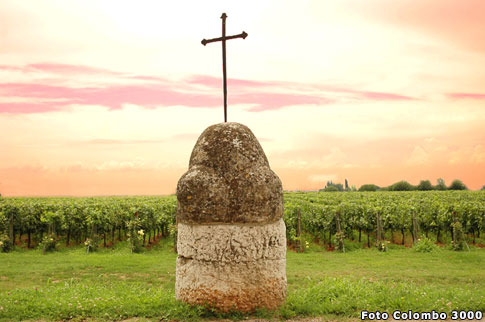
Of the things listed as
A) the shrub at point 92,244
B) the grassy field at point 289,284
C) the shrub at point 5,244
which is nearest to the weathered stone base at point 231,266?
the grassy field at point 289,284

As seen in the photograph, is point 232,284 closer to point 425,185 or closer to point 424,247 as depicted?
point 424,247

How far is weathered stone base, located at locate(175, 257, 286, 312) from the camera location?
291 inches

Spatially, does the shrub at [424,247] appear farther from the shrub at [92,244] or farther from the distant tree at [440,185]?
the distant tree at [440,185]

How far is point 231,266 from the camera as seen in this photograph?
738 centimetres

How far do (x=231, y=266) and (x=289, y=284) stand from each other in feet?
16.2

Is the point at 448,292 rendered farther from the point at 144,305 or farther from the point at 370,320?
the point at 144,305

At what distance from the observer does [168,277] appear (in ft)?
42.8

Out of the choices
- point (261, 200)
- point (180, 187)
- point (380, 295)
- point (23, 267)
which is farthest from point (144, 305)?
point (23, 267)

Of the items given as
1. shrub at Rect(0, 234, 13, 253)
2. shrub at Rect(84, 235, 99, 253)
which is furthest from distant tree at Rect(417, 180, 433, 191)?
shrub at Rect(0, 234, 13, 253)

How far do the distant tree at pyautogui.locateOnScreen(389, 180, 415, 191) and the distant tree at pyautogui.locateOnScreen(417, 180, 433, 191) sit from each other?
1.46m

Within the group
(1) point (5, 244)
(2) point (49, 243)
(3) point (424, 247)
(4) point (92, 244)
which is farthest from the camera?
(1) point (5, 244)

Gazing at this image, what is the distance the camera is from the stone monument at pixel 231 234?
738 centimetres

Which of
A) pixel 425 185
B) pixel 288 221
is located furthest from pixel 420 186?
pixel 288 221

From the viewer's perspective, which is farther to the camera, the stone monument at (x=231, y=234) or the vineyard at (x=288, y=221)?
the vineyard at (x=288, y=221)
